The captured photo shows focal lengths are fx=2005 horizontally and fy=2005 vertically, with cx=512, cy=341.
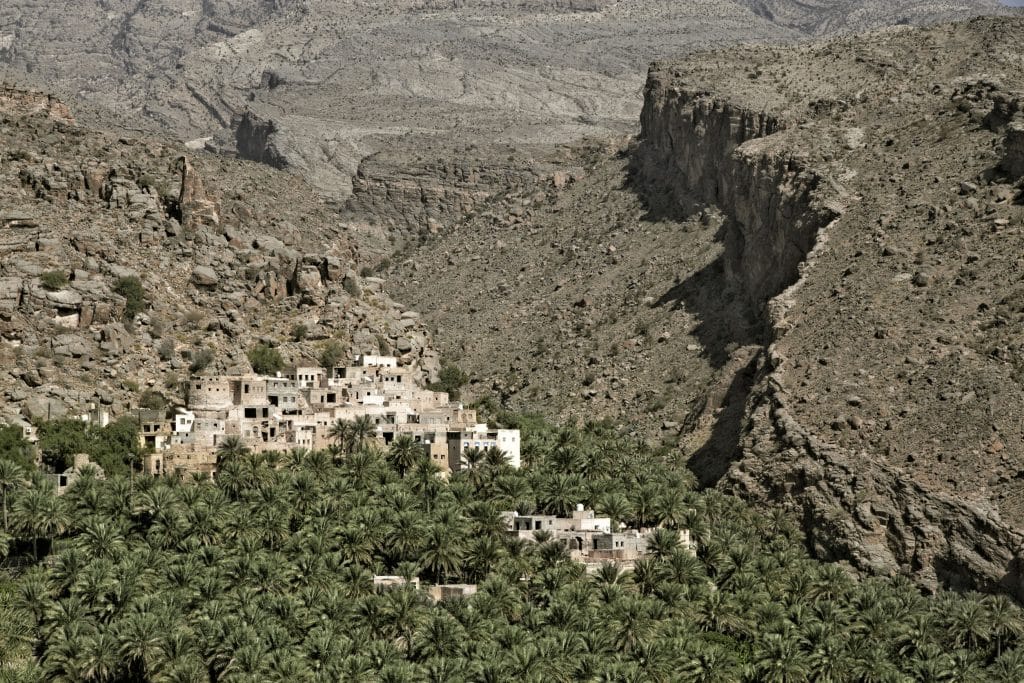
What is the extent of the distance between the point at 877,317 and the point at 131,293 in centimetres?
5089

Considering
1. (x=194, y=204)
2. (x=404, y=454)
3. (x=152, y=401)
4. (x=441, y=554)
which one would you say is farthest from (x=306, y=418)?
(x=194, y=204)

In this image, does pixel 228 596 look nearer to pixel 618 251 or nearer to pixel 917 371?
pixel 917 371

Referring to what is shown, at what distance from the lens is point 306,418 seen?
119 m

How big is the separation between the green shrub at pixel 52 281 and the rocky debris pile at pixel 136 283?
10cm

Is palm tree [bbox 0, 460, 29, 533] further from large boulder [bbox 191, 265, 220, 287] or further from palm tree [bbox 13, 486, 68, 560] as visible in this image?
large boulder [bbox 191, 265, 220, 287]

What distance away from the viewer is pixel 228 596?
88062 millimetres

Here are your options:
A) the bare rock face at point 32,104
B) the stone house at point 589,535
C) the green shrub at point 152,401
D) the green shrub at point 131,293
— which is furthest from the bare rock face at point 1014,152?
the bare rock face at point 32,104

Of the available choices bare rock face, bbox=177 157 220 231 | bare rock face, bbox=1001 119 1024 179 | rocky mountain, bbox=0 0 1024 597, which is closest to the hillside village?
rocky mountain, bbox=0 0 1024 597

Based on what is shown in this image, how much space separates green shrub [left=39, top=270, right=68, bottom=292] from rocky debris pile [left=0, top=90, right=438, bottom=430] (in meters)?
0.10

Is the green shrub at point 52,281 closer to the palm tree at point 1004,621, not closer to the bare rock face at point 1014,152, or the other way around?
the bare rock face at point 1014,152

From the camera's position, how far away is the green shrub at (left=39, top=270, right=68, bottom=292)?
135 meters

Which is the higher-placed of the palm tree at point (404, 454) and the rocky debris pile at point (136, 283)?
the rocky debris pile at point (136, 283)

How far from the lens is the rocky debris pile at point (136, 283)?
129m

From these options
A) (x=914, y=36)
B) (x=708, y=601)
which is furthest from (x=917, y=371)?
(x=914, y=36)
